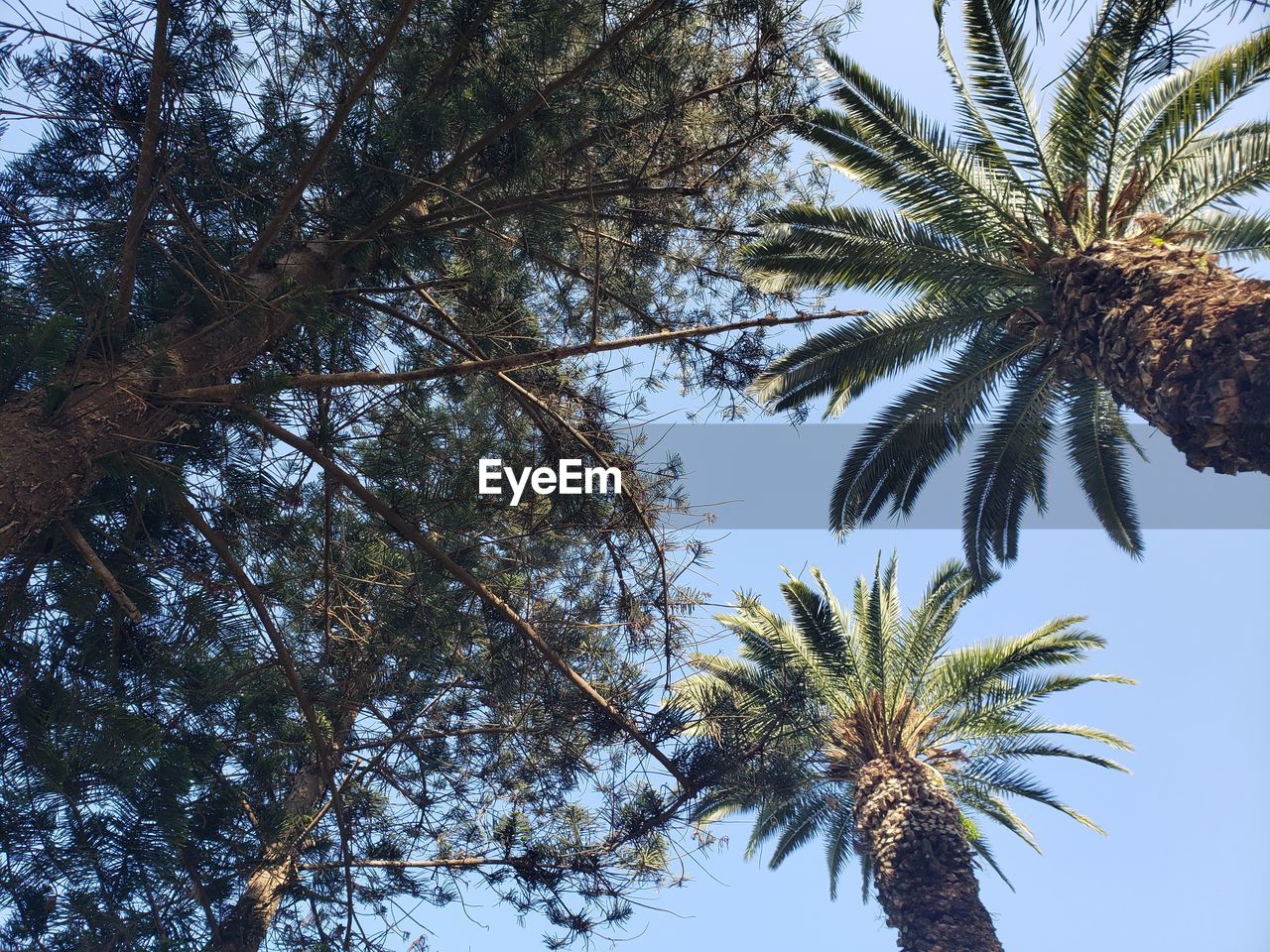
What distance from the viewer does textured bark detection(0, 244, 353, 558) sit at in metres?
2.82

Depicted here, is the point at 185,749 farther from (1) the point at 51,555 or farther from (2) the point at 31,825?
(1) the point at 51,555

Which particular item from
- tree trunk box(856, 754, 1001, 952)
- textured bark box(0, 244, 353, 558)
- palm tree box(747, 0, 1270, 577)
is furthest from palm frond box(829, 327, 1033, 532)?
textured bark box(0, 244, 353, 558)

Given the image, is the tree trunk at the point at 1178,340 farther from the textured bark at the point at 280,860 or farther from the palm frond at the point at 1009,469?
the textured bark at the point at 280,860

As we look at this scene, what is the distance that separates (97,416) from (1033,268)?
652 cm

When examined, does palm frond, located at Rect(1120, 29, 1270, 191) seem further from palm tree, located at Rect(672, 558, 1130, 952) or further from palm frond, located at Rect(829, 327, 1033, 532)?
palm tree, located at Rect(672, 558, 1130, 952)

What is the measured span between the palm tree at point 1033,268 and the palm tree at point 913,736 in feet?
7.84

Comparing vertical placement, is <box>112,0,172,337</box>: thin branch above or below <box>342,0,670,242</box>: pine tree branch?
below

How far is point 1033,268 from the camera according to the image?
22.3 feet

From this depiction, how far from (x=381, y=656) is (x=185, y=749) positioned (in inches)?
51.9

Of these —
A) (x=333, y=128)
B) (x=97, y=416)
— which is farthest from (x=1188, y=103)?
(x=97, y=416)

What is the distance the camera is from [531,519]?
4.56m

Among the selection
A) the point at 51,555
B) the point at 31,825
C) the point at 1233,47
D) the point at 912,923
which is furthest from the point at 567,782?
the point at 1233,47

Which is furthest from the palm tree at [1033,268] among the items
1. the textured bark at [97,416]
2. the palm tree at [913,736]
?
the textured bark at [97,416]

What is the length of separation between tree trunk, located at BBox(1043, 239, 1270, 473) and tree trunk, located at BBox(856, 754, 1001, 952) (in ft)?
17.5
